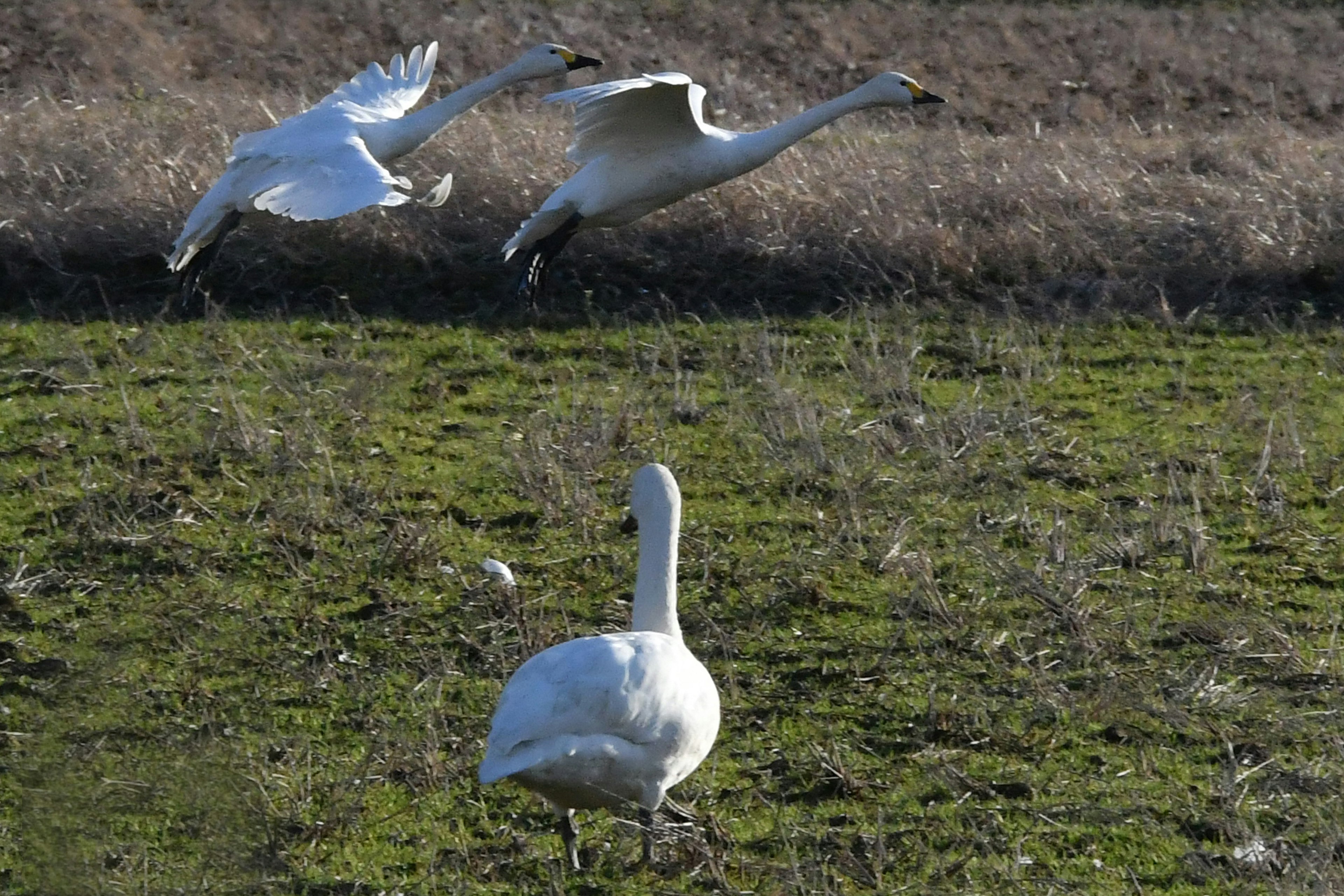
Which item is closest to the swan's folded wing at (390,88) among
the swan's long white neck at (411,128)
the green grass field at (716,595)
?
the swan's long white neck at (411,128)

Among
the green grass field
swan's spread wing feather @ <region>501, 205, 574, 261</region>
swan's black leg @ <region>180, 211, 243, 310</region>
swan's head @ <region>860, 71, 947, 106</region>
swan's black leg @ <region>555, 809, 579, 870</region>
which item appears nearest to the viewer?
swan's black leg @ <region>555, 809, 579, 870</region>

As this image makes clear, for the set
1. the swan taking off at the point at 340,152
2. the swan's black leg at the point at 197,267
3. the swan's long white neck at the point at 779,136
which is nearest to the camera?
the swan taking off at the point at 340,152

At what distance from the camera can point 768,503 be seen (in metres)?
→ 7.10

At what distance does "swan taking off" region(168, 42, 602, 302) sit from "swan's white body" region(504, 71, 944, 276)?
1.19 feet

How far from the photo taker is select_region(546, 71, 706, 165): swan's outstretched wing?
7914 millimetres

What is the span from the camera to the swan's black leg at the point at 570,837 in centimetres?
432

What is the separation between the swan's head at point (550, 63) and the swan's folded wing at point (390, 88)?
1.79 feet

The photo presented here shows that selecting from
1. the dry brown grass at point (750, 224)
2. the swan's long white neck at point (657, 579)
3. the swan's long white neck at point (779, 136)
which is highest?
the swan's long white neck at point (657, 579)

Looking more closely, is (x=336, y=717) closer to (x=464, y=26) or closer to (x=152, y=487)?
(x=152, y=487)

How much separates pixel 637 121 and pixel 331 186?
225cm

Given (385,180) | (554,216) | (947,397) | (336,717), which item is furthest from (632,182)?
(336,717)

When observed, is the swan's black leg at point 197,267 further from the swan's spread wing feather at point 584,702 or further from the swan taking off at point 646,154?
the swan's spread wing feather at point 584,702

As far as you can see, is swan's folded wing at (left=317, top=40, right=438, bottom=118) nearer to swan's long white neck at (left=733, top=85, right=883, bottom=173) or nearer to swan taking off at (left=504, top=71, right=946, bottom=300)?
swan taking off at (left=504, top=71, right=946, bottom=300)

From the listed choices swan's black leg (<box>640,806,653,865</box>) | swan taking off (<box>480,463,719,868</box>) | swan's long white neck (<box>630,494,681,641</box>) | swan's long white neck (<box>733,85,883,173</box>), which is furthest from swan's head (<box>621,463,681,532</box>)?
swan's long white neck (<box>733,85,883,173</box>)
